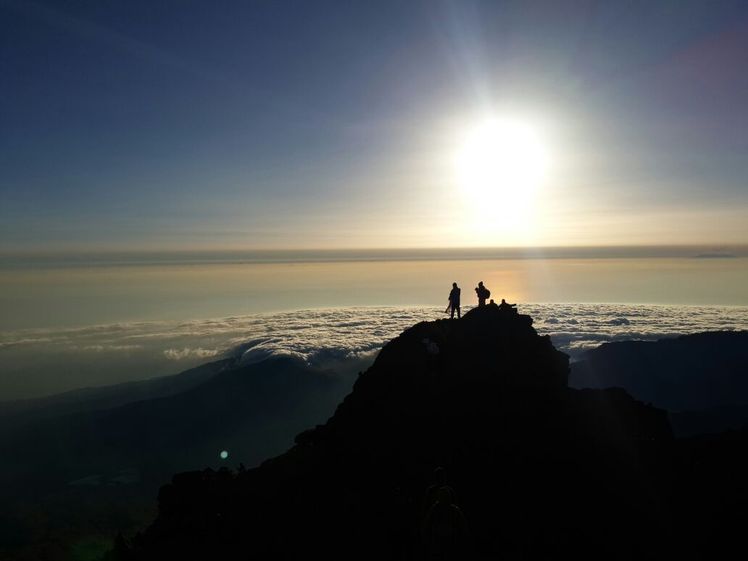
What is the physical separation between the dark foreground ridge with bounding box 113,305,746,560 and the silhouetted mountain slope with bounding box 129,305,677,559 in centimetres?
10

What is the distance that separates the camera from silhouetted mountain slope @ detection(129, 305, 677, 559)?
27.1m

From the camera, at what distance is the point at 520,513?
27.6 m

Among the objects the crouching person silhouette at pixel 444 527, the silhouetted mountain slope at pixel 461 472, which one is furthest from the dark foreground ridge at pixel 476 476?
the crouching person silhouette at pixel 444 527

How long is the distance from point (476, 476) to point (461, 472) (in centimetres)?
93

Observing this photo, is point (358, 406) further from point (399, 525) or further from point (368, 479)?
point (399, 525)

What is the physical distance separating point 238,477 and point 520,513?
2226 centimetres

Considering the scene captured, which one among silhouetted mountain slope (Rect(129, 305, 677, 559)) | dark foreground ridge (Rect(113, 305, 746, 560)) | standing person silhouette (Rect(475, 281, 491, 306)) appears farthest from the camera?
standing person silhouette (Rect(475, 281, 491, 306))

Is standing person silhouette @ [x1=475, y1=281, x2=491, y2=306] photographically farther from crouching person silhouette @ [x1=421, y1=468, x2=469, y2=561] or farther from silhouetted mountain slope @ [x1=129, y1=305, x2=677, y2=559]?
crouching person silhouette @ [x1=421, y1=468, x2=469, y2=561]

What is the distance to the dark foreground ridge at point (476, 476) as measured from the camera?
26922 millimetres

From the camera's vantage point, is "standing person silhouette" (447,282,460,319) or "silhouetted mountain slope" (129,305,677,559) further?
"standing person silhouette" (447,282,460,319)

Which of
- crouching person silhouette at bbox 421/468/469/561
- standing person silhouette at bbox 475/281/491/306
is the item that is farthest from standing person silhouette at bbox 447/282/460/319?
crouching person silhouette at bbox 421/468/469/561

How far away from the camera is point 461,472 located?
3095 centimetres

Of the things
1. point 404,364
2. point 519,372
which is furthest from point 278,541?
point 519,372

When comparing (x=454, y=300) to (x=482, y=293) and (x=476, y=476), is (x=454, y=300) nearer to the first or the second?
(x=482, y=293)
